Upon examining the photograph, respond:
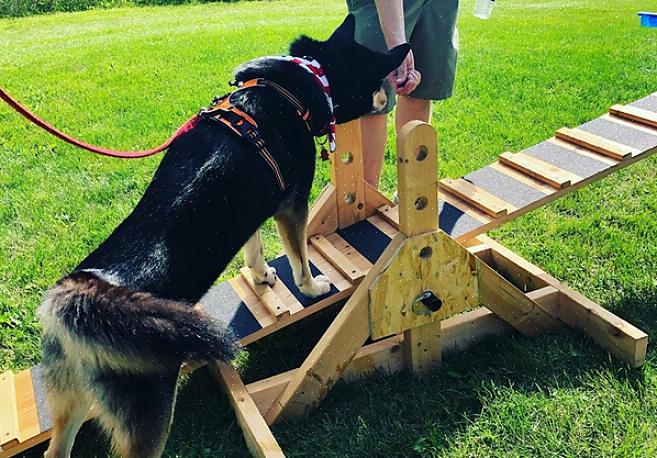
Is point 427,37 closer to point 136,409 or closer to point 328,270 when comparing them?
point 328,270

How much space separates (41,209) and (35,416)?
247 cm

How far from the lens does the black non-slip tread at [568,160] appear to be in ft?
10.5

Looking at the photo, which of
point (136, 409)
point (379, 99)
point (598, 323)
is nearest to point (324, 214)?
point (379, 99)

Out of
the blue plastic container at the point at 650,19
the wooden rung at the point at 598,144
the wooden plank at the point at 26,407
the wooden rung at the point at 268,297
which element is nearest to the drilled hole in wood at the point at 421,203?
the wooden rung at the point at 268,297

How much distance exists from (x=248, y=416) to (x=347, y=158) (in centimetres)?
161

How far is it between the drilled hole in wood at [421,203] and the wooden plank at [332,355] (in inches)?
6.2

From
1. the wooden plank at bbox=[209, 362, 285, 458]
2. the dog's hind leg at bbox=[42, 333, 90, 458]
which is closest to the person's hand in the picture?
the wooden plank at bbox=[209, 362, 285, 458]

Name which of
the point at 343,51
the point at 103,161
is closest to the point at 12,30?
the point at 103,161

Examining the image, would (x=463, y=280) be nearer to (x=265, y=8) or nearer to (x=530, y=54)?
(x=530, y=54)

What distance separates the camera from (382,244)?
336cm

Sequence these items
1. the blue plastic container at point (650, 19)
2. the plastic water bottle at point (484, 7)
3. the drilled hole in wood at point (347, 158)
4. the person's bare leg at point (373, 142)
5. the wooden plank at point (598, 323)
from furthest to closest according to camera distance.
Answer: the blue plastic container at point (650, 19) < the plastic water bottle at point (484, 7) < the person's bare leg at point (373, 142) < the drilled hole in wood at point (347, 158) < the wooden plank at point (598, 323)

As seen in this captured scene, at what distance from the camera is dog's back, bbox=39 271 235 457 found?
6.17ft

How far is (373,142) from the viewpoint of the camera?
12.2 ft

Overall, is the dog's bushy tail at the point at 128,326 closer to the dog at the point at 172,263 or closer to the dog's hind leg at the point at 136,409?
the dog at the point at 172,263
